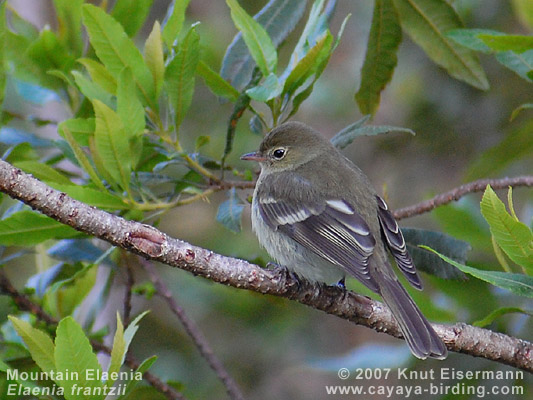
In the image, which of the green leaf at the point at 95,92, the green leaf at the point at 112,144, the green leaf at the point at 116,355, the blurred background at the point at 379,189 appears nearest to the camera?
the green leaf at the point at 116,355

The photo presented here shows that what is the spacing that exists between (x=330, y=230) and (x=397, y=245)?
13.6 inches

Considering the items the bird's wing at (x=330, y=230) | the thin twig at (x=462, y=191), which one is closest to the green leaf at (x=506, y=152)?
the thin twig at (x=462, y=191)

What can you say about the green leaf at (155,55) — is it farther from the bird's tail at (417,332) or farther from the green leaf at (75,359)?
the bird's tail at (417,332)

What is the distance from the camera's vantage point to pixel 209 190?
337 centimetres

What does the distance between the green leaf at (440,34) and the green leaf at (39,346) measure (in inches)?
97.1

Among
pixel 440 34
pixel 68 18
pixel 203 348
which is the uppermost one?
pixel 68 18

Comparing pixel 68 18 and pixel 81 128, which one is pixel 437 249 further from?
pixel 68 18

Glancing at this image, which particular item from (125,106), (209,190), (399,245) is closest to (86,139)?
(125,106)

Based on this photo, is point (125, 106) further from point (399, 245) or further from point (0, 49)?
point (399, 245)

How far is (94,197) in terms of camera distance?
120 inches

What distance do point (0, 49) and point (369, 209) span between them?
2.00 meters

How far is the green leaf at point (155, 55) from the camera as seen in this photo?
10.1 feet

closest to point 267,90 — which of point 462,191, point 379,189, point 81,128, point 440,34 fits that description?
point 81,128

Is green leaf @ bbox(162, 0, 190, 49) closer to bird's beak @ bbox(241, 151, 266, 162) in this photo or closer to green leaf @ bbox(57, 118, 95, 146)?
green leaf @ bbox(57, 118, 95, 146)
